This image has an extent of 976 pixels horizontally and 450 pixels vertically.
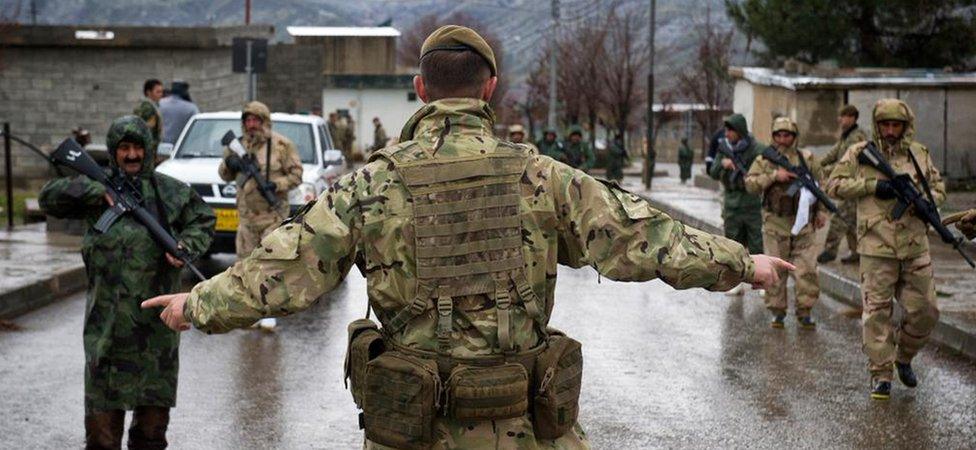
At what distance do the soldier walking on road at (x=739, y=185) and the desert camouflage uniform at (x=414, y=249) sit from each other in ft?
29.2

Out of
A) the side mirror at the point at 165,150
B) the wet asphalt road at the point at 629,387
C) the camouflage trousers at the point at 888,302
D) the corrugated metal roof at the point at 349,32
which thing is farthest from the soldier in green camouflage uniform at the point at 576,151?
the corrugated metal roof at the point at 349,32

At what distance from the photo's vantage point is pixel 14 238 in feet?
59.0

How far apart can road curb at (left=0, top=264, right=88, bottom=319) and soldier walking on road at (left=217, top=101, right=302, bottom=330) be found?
170cm

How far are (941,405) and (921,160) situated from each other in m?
1.50

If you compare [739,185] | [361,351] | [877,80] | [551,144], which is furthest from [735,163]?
[551,144]

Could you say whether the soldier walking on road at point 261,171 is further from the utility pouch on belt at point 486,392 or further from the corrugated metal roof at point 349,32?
the corrugated metal roof at point 349,32

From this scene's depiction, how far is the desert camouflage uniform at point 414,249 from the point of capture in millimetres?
4402

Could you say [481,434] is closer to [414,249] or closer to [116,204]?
[414,249]

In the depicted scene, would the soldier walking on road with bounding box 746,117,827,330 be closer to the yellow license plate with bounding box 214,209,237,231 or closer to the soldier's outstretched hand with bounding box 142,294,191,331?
the yellow license plate with bounding box 214,209,237,231

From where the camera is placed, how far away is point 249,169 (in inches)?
491

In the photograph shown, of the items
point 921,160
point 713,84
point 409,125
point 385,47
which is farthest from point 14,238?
point 385,47

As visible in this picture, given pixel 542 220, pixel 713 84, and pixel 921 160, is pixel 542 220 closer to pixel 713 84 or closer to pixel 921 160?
pixel 921 160

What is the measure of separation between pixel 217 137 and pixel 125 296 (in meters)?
10.1

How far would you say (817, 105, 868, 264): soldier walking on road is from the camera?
50.5 feet
